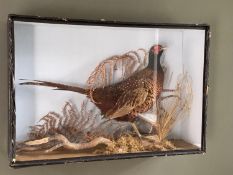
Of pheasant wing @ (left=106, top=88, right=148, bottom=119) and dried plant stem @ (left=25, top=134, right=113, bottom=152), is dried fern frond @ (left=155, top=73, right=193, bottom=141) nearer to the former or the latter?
pheasant wing @ (left=106, top=88, right=148, bottom=119)

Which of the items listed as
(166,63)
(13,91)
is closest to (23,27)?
(13,91)

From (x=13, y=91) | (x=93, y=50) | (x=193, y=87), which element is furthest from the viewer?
(x=193, y=87)

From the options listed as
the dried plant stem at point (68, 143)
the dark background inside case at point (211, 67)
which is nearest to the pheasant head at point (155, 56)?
the dark background inside case at point (211, 67)

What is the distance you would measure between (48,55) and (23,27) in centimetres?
11

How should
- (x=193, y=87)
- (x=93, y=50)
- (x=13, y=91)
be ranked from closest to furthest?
(x=13, y=91) < (x=93, y=50) < (x=193, y=87)

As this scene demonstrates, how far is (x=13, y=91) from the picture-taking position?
107 centimetres

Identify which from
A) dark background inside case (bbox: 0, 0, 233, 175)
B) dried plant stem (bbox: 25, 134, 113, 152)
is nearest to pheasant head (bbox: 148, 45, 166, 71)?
dark background inside case (bbox: 0, 0, 233, 175)

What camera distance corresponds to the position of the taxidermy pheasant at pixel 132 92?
119 cm

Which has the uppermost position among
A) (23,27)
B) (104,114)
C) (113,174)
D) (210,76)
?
(23,27)

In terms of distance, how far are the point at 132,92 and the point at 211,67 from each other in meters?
0.34

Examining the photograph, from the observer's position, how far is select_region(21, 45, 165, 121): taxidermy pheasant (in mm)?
1190

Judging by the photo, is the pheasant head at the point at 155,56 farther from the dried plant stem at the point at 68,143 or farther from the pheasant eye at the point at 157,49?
the dried plant stem at the point at 68,143

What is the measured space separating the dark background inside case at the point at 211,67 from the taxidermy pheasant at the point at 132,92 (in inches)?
6.2

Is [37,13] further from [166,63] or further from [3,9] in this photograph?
[166,63]
